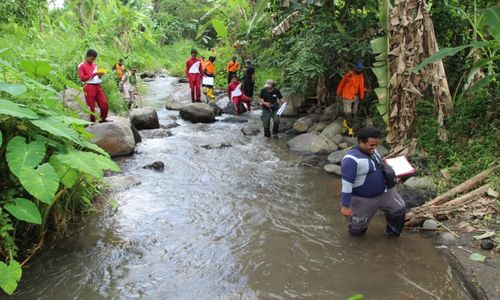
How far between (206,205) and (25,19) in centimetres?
800

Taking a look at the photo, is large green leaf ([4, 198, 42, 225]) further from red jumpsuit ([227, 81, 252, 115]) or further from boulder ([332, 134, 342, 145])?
red jumpsuit ([227, 81, 252, 115])

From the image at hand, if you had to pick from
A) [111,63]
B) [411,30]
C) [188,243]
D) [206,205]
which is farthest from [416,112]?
[111,63]

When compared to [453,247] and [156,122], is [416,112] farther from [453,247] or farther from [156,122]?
[156,122]

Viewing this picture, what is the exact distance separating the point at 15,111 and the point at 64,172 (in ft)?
2.70

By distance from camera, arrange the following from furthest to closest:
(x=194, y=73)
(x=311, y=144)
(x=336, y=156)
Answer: (x=194, y=73) < (x=311, y=144) < (x=336, y=156)

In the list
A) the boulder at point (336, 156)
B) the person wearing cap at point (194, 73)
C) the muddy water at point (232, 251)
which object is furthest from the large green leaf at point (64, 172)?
the person wearing cap at point (194, 73)

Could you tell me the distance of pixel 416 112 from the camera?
8.30m

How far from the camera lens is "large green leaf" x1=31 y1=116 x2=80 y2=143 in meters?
4.65

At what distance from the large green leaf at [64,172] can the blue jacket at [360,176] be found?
307 cm

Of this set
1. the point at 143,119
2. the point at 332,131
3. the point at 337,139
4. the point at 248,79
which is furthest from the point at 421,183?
the point at 248,79

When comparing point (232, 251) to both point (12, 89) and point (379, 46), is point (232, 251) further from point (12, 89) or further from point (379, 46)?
point (379, 46)

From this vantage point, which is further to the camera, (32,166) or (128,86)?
(128,86)

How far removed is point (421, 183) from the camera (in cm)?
695

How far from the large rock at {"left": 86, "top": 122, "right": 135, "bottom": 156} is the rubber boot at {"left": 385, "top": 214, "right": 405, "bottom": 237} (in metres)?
5.98
